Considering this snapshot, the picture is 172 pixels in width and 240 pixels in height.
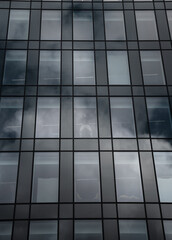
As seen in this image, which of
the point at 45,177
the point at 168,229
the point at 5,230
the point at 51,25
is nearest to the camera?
the point at 5,230

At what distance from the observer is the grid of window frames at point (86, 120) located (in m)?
20.0

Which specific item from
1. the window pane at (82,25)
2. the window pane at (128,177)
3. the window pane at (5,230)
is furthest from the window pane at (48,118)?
the window pane at (82,25)

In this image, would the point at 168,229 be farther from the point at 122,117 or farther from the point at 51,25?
the point at 51,25

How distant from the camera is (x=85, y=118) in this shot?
23.9 metres

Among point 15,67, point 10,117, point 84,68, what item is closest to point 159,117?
point 84,68

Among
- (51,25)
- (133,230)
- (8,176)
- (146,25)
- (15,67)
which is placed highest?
(51,25)

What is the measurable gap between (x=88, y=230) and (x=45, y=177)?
14.8 feet

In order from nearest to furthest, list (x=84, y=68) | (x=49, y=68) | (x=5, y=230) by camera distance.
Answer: (x=5, y=230)
(x=49, y=68)
(x=84, y=68)

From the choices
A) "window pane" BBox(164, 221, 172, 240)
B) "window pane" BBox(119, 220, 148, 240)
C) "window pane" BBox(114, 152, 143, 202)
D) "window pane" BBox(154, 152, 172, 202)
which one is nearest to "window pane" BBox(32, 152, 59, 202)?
"window pane" BBox(114, 152, 143, 202)

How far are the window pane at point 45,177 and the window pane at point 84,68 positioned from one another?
677cm

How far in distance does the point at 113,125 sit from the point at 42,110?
554 cm

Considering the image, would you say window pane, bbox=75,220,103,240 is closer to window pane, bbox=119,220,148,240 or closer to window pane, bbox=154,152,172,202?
window pane, bbox=119,220,148,240

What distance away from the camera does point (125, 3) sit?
97.9ft

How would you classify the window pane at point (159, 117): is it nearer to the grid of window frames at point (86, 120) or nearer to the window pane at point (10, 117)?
the grid of window frames at point (86, 120)
